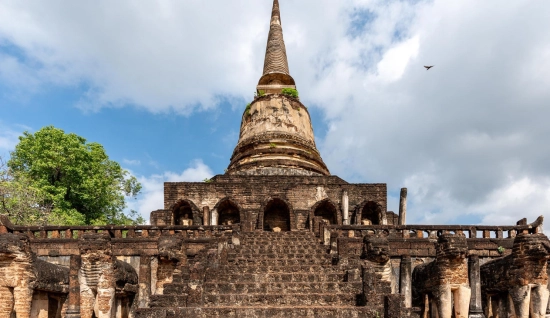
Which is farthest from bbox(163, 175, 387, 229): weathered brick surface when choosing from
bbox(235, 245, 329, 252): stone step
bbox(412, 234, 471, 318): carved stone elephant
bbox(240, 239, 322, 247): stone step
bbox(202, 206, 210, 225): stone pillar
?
bbox(412, 234, 471, 318): carved stone elephant

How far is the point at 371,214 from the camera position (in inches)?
891

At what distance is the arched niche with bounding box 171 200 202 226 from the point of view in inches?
854

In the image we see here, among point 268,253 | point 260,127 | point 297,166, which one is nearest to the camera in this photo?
point 268,253

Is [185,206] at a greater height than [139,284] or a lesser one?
greater

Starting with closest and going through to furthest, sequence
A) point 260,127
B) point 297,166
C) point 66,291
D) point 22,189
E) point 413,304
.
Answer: point 66,291 < point 413,304 < point 22,189 < point 297,166 < point 260,127

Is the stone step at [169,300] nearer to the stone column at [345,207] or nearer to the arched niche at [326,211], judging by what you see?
the arched niche at [326,211]

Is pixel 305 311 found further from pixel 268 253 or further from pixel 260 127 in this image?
pixel 260 127

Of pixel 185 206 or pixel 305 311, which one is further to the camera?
pixel 185 206

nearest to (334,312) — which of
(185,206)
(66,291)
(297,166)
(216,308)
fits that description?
(216,308)

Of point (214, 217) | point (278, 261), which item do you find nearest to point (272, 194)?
point (214, 217)

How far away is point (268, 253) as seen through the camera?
13.8 m

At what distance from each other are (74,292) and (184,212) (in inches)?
482

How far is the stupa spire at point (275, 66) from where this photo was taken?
103 feet

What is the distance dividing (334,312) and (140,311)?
3851mm
